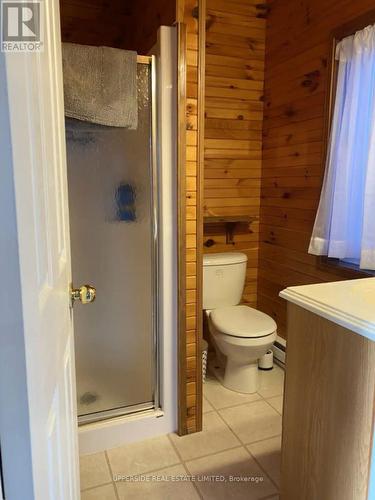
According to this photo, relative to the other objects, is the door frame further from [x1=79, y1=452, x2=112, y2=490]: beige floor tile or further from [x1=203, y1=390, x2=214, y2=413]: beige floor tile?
[x1=203, y1=390, x2=214, y2=413]: beige floor tile

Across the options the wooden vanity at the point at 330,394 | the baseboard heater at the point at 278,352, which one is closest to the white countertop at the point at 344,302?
the wooden vanity at the point at 330,394

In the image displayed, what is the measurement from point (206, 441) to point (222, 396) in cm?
44

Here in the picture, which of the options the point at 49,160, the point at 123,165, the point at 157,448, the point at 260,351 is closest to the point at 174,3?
the point at 123,165

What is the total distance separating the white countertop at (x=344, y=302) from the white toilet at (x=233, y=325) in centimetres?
95

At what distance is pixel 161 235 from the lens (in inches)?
71.8

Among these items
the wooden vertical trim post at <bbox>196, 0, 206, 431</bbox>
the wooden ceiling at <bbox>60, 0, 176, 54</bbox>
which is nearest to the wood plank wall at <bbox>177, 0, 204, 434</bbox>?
the wooden vertical trim post at <bbox>196, 0, 206, 431</bbox>

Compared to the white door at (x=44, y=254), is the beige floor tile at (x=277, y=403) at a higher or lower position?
lower

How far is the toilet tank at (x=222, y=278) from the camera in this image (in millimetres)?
2498

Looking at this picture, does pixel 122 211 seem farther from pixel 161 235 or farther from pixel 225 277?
pixel 225 277

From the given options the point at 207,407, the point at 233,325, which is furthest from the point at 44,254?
the point at 207,407

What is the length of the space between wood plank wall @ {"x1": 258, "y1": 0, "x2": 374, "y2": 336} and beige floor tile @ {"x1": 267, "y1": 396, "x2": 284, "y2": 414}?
55cm

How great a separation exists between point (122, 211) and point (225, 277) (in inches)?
39.3

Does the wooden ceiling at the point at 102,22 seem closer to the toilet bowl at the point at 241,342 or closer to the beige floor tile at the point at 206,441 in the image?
the toilet bowl at the point at 241,342

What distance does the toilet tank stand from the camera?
2.50 m
